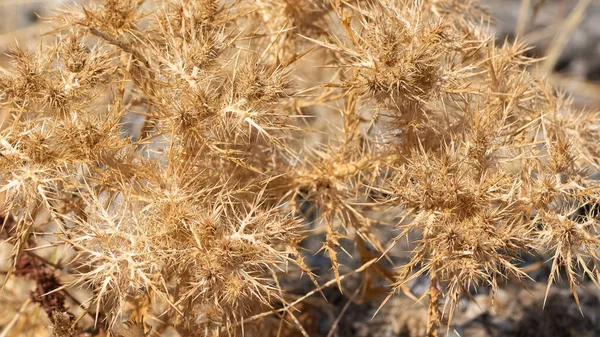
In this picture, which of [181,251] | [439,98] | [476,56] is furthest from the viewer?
[476,56]

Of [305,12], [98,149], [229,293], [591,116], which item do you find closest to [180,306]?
[229,293]

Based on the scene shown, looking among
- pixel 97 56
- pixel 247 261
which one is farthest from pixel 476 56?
pixel 97 56

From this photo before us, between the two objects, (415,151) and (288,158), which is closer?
(415,151)

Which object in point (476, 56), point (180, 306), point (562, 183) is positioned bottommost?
point (180, 306)

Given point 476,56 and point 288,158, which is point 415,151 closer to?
point 476,56

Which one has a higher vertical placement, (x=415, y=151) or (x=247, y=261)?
(x=415, y=151)

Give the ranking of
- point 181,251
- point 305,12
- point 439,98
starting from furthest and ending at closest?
point 305,12 → point 439,98 → point 181,251

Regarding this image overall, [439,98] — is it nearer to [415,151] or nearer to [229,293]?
[415,151]

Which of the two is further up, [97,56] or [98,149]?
[97,56]

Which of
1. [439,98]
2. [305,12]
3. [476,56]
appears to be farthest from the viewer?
[305,12]
